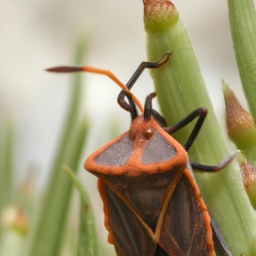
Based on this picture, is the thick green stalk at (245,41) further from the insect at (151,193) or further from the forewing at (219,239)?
the forewing at (219,239)

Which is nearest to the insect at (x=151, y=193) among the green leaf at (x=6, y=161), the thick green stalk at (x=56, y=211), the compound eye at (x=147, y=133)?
the compound eye at (x=147, y=133)

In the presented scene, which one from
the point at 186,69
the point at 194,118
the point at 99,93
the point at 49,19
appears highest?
the point at 49,19

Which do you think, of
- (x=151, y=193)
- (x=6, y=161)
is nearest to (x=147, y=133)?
(x=151, y=193)

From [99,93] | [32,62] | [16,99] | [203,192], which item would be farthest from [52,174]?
[32,62]

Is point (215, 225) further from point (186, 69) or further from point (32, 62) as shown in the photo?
point (32, 62)

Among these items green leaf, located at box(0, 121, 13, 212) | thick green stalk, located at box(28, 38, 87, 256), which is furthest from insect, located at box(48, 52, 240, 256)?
green leaf, located at box(0, 121, 13, 212)

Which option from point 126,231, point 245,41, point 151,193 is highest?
point 245,41

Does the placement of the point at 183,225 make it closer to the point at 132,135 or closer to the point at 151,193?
the point at 151,193
